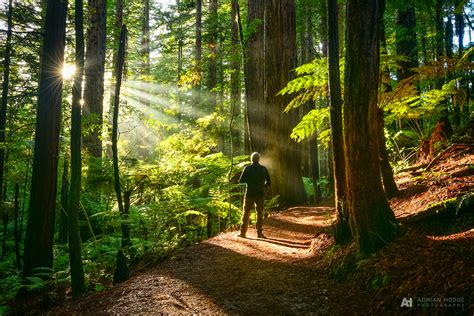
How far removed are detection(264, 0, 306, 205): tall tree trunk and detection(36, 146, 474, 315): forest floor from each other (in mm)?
4091

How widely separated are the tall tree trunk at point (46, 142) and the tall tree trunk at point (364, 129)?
6.69 m

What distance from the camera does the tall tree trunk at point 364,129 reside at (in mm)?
3988

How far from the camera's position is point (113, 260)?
26.6 ft

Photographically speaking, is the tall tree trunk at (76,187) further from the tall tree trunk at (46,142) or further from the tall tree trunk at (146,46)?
the tall tree trunk at (146,46)

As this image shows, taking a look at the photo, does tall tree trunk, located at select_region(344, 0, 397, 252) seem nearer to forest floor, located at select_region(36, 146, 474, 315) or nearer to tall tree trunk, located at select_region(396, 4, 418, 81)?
forest floor, located at select_region(36, 146, 474, 315)

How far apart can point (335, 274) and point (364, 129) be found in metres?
1.84

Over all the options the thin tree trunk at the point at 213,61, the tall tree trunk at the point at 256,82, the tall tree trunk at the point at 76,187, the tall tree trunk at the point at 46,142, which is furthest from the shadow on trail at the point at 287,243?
the thin tree trunk at the point at 213,61

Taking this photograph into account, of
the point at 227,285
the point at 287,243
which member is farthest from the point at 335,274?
the point at 287,243

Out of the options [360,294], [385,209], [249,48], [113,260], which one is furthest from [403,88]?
[113,260]

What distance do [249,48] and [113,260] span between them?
787 centimetres

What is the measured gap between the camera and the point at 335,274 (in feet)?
13.7

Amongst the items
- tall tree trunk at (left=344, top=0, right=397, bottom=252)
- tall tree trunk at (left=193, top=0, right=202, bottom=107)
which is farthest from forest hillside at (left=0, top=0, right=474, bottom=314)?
tall tree trunk at (left=193, top=0, right=202, bottom=107)

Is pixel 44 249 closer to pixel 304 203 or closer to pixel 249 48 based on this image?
pixel 304 203

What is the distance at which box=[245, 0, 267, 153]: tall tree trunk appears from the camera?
1055cm
